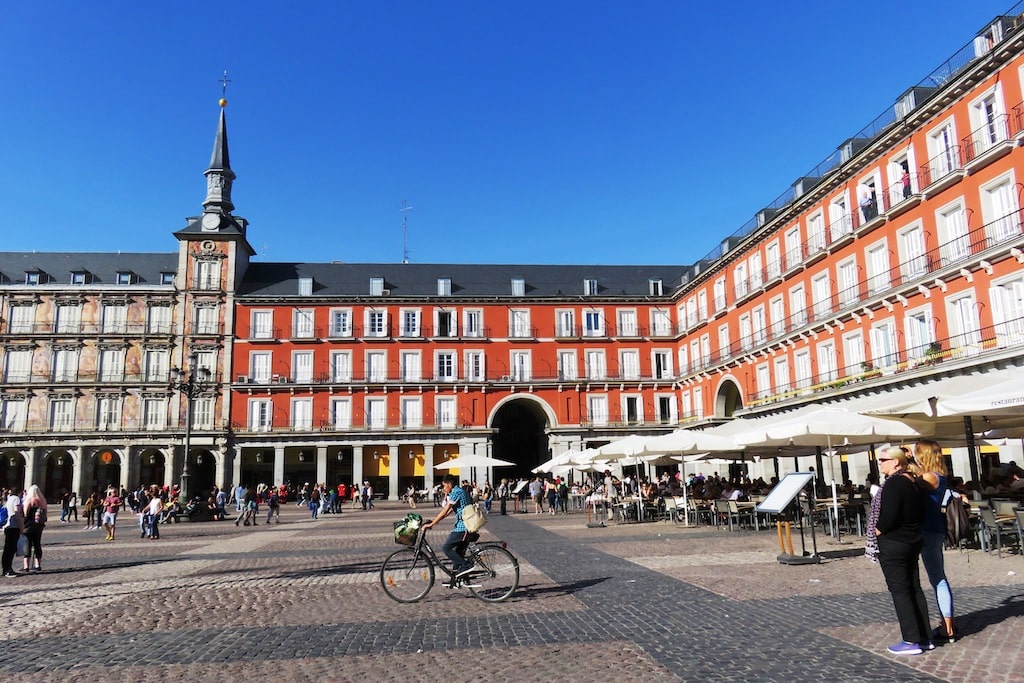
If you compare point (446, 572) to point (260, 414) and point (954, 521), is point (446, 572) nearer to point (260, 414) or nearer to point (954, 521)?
point (954, 521)

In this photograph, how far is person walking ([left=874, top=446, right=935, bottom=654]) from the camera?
5.87 m

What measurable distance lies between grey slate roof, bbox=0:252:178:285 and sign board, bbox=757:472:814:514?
156ft

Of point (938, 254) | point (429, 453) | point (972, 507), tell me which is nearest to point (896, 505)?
point (972, 507)

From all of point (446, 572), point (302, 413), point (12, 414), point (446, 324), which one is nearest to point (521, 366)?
point (446, 324)

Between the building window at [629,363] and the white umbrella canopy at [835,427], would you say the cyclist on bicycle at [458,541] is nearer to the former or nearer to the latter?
the white umbrella canopy at [835,427]

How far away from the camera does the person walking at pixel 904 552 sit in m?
5.87

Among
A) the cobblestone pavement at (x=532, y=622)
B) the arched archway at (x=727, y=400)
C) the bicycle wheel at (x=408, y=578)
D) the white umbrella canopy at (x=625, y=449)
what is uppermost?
the arched archway at (x=727, y=400)

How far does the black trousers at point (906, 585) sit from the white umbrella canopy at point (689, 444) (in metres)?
11.1

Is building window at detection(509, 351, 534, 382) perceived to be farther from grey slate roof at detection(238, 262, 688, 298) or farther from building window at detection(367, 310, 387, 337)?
building window at detection(367, 310, 387, 337)

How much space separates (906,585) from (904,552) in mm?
282

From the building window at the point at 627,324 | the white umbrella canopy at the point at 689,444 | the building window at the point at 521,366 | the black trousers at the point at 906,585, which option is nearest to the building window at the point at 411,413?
the building window at the point at 521,366

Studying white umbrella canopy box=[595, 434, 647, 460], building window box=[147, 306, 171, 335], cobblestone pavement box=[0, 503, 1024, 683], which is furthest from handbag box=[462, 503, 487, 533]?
building window box=[147, 306, 171, 335]

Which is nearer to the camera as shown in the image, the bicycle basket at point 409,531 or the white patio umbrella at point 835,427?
the bicycle basket at point 409,531

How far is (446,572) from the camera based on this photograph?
8.76 metres
